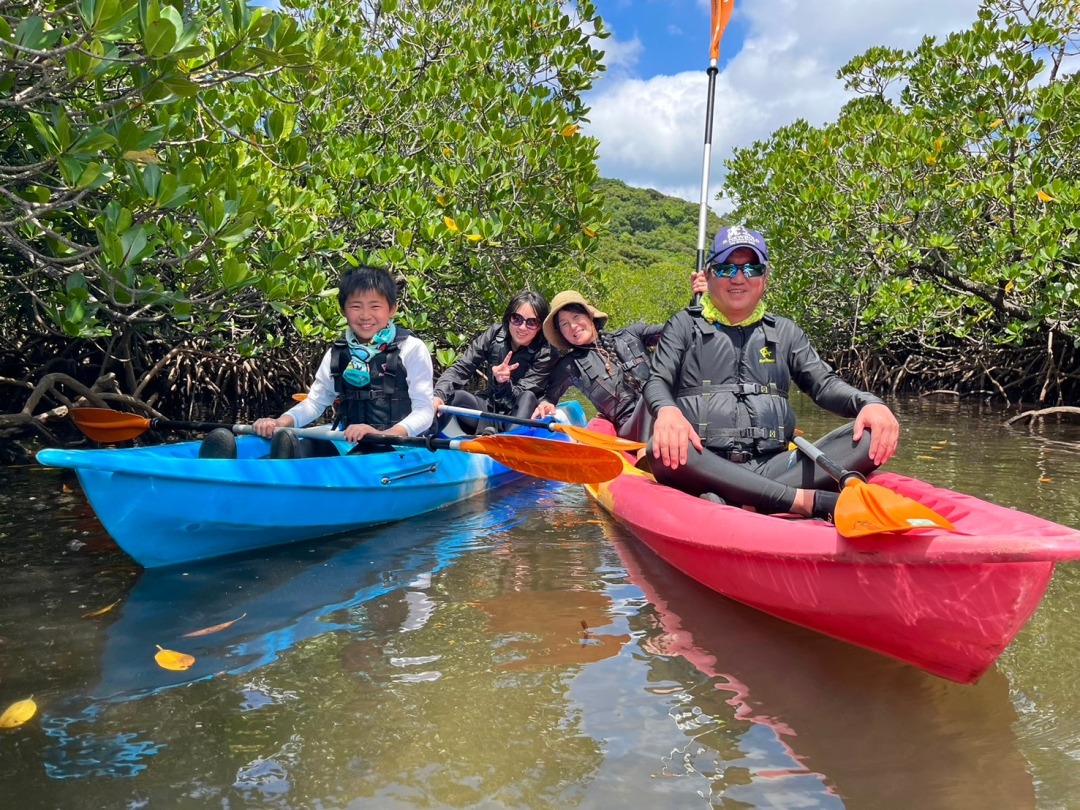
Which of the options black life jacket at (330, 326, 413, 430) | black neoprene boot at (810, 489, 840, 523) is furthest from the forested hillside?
black neoprene boot at (810, 489, 840, 523)

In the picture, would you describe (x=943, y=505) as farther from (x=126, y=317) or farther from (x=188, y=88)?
(x=126, y=317)

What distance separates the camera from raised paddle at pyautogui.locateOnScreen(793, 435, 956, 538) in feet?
6.57

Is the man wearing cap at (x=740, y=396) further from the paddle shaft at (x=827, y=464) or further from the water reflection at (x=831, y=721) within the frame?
the water reflection at (x=831, y=721)

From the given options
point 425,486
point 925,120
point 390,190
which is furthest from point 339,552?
point 925,120

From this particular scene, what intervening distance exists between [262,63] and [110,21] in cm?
83

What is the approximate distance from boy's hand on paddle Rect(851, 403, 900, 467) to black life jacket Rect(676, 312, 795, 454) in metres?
0.40

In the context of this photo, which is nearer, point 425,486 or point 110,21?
point 110,21

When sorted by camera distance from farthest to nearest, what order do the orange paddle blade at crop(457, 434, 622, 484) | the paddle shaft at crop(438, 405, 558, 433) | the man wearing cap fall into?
the paddle shaft at crop(438, 405, 558, 433) → the orange paddle blade at crop(457, 434, 622, 484) → the man wearing cap

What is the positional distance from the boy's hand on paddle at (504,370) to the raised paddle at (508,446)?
5.40 ft

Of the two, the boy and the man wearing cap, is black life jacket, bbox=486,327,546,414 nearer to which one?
the boy

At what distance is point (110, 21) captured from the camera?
2.35 m

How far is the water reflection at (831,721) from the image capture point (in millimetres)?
1756

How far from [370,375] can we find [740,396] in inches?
77.6

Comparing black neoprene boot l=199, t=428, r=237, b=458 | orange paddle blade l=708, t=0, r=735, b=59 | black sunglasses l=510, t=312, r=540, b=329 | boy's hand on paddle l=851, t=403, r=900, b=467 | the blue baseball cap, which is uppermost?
orange paddle blade l=708, t=0, r=735, b=59
